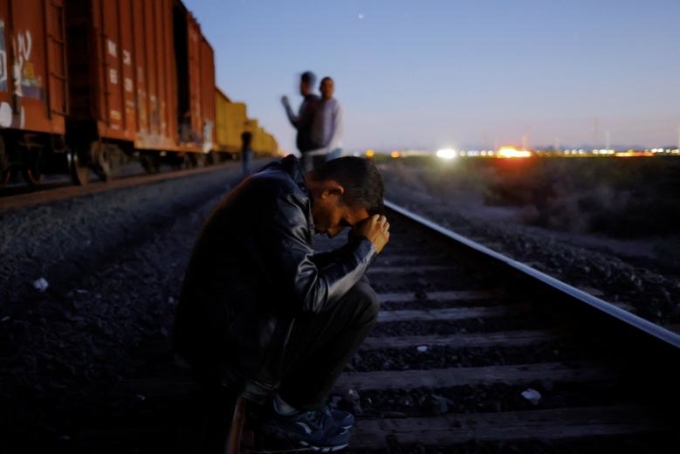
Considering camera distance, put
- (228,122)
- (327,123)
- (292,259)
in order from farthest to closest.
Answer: (228,122)
(327,123)
(292,259)

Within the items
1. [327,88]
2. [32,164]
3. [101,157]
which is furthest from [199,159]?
[327,88]

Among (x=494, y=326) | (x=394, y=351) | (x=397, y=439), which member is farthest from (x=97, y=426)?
(x=494, y=326)

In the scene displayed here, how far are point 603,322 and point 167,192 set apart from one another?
10.6m

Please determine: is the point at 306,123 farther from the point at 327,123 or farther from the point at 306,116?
the point at 327,123

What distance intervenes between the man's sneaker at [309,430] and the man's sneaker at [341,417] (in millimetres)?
19

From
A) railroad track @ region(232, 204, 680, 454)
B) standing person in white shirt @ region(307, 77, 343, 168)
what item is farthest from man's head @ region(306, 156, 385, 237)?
standing person in white shirt @ region(307, 77, 343, 168)

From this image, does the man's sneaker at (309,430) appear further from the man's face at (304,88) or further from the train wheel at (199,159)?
the train wheel at (199,159)

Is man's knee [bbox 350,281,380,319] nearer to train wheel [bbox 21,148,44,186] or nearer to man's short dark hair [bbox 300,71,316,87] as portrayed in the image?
man's short dark hair [bbox 300,71,316,87]

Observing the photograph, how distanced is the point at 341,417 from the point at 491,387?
2.67 feet

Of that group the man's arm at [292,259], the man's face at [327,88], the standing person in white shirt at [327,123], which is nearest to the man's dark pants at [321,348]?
the man's arm at [292,259]

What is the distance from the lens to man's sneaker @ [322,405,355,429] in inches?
88.7

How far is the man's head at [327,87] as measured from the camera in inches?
247

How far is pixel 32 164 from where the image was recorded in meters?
8.34

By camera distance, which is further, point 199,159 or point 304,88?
point 199,159
